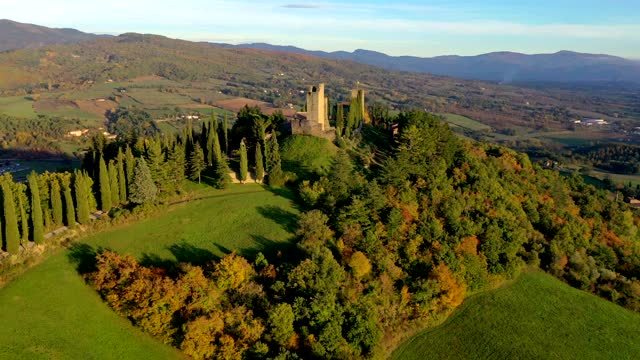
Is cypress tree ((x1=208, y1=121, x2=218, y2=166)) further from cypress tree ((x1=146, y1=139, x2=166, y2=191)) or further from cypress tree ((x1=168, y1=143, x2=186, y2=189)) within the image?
cypress tree ((x1=146, y1=139, x2=166, y2=191))

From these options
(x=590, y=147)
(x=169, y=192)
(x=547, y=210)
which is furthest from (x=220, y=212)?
(x=590, y=147)

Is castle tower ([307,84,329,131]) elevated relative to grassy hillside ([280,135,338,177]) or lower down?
elevated

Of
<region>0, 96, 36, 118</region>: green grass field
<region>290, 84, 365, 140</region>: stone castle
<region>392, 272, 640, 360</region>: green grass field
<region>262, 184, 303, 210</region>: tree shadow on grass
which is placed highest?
<region>290, 84, 365, 140</region>: stone castle

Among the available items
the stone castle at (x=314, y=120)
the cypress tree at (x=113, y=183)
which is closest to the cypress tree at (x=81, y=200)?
the cypress tree at (x=113, y=183)

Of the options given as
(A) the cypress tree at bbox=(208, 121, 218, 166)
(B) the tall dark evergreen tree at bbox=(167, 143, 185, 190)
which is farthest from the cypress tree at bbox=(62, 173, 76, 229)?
(A) the cypress tree at bbox=(208, 121, 218, 166)

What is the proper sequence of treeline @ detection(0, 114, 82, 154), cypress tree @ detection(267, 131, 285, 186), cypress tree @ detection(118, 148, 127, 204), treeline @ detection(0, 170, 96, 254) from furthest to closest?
1. treeline @ detection(0, 114, 82, 154)
2. cypress tree @ detection(267, 131, 285, 186)
3. cypress tree @ detection(118, 148, 127, 204)
4. treeline @ detection(0, 170, 96, 254)

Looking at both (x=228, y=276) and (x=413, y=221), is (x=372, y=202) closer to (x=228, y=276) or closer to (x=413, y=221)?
(x=413, y=221)
